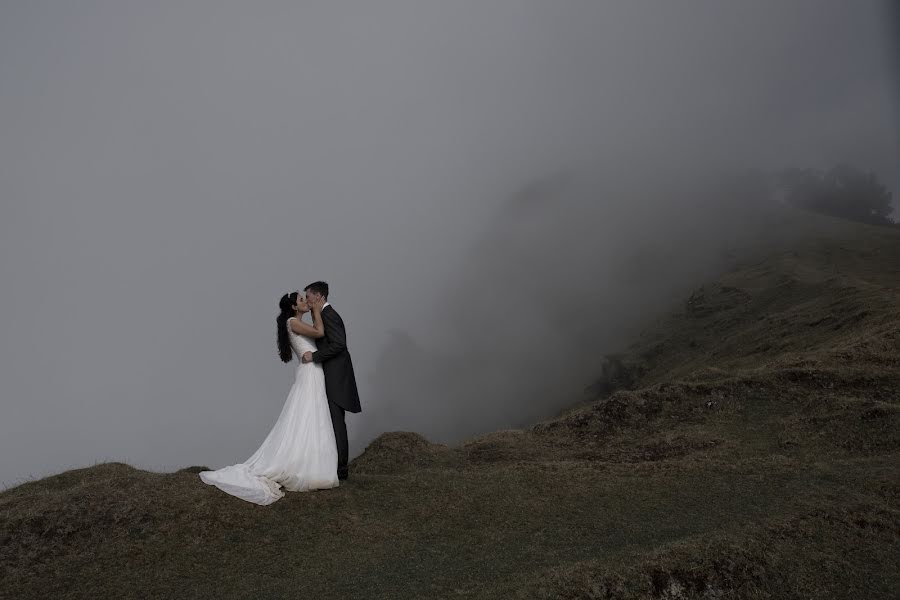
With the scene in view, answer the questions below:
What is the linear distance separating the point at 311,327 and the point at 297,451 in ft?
8.85

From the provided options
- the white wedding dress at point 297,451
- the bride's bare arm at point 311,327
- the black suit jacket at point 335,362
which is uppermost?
the bride's bare arm at point 311,327

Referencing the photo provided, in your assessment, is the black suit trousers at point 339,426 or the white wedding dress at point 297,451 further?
the black suit trousers at point 339,426

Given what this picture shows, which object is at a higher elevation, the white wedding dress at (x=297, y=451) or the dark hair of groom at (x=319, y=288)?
the dark hair of groom at (x=319, y=288)

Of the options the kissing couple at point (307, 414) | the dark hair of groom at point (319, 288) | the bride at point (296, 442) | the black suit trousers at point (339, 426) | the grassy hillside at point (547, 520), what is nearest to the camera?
the grassy hillside at point (547, 520)

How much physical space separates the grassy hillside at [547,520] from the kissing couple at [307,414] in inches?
18.9

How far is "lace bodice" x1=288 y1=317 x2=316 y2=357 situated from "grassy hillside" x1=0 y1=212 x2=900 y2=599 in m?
3.13

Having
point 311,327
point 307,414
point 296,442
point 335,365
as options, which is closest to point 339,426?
point 307,414

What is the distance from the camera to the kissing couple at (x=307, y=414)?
13.5m

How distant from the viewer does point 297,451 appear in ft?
44.6

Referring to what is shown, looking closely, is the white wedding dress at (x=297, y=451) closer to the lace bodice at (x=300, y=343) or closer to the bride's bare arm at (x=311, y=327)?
the lace bodice at (x=300, y=343)

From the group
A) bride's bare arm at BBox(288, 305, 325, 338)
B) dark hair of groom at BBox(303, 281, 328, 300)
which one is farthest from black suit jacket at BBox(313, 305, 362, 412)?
dark hair of groom at BBox(303, 281, 328, 300)

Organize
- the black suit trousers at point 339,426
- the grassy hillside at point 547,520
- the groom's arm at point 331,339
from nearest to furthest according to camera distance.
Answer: the grassy hillside at point 547,520
the groom's arm at point 331,339
the black suit trousers at point 339,426

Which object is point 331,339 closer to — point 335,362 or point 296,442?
point 335,362

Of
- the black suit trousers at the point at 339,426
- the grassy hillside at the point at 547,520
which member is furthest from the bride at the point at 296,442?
the grassy hillside at the point at 547,520
